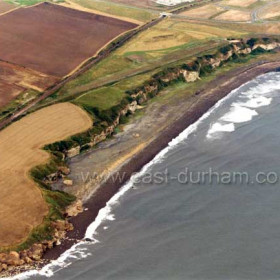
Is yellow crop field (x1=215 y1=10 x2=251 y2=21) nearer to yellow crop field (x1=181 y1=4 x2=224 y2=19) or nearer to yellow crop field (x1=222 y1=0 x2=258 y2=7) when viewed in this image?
yellow crop field (x1=181 y1=4 x2=224 y2=19)

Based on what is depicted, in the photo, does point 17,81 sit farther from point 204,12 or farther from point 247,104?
point 204,12

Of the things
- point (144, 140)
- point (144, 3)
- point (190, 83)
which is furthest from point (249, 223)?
point (144, 3)

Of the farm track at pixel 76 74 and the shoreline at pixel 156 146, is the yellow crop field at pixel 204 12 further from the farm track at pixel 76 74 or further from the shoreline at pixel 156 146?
the shoreline at pixel 156 146

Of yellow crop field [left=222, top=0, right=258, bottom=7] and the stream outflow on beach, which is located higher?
yellow crop field [left=222, top=0, right=258, bottom=7]

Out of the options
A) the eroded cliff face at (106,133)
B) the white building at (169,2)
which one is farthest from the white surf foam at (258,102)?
the white building at (169,2)

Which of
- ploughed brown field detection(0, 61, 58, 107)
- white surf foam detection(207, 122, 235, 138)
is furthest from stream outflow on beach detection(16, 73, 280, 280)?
ploughed brown field detection(0, 61, 58, 107)

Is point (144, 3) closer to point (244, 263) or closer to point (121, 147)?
point (121, 147)
